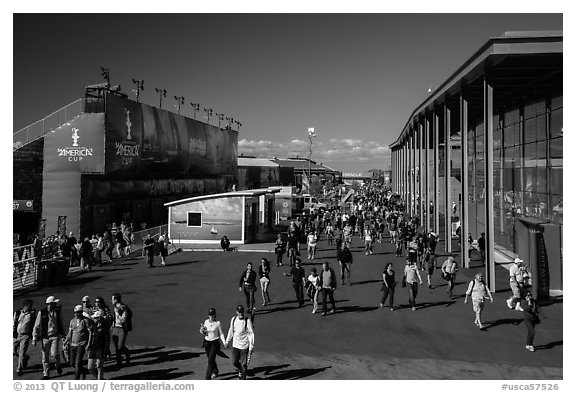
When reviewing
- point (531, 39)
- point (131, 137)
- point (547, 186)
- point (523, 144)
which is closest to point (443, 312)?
point (531, 39)

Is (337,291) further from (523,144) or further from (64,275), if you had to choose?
(523,144)

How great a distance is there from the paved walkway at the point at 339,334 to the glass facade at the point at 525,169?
5492 mm

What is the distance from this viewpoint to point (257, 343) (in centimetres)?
1112

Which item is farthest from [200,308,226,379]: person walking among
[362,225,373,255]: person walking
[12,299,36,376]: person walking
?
[362,225,373,255]: person walking

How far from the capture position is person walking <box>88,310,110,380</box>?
8.85 metres

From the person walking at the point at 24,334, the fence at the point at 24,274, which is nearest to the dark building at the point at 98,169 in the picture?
the fence at the point at 24,274

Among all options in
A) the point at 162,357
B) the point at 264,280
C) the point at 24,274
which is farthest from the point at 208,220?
the point at 162,357

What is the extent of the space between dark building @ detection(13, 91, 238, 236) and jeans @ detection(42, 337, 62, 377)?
22330mm

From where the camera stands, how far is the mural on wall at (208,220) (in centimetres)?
2834

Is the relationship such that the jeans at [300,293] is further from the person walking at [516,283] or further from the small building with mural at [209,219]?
the small building with mural at [209,219]

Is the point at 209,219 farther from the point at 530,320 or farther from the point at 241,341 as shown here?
the point at 530,320

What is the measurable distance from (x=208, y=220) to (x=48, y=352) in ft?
62.4

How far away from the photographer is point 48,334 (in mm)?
9438

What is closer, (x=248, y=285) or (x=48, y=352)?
(x=48, y=352)
